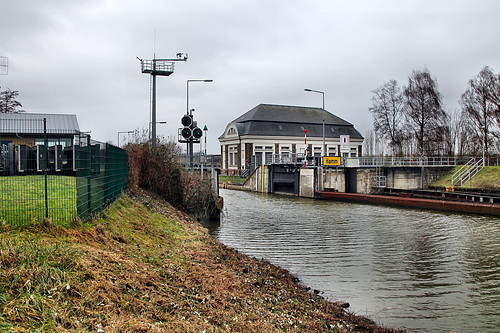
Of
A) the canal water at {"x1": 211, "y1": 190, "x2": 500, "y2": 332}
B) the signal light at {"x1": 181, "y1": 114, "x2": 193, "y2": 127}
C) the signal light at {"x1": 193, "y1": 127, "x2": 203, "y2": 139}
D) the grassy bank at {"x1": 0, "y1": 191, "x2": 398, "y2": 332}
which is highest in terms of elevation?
the signal light at {"x1": 181, "y1": 114, "x2": 193, "y2": 127}

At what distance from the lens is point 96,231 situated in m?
7.03

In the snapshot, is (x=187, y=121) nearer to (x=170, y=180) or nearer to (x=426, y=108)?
(x=170, y=180)

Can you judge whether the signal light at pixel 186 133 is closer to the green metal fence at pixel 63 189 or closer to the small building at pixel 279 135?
the green metal fence at pixel 63 189

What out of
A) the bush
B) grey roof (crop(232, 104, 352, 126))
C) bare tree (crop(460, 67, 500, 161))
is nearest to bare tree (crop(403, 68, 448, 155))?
bare tree (crop(460, 67, 500, 161))

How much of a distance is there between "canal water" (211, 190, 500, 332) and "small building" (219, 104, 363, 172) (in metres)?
32.7

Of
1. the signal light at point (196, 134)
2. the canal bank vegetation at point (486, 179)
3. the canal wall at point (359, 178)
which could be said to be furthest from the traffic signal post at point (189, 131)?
the canal bank vegetation at point (486, 179)

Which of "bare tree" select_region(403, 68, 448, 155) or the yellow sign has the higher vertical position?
"bare tree" select_region(403, 68, 448, 155)

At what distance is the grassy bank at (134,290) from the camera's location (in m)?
4.10

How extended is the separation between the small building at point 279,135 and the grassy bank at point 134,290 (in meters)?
44.9

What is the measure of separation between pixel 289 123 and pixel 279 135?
117 inches

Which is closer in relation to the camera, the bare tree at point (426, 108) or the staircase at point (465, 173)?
the staircase at point (465, 173)

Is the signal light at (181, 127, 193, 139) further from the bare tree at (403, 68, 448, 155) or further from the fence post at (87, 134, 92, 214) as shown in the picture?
the bare tree at (403, 68, 448, 155)

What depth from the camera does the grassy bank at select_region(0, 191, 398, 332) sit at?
4.10m

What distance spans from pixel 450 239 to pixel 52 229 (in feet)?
48.9
